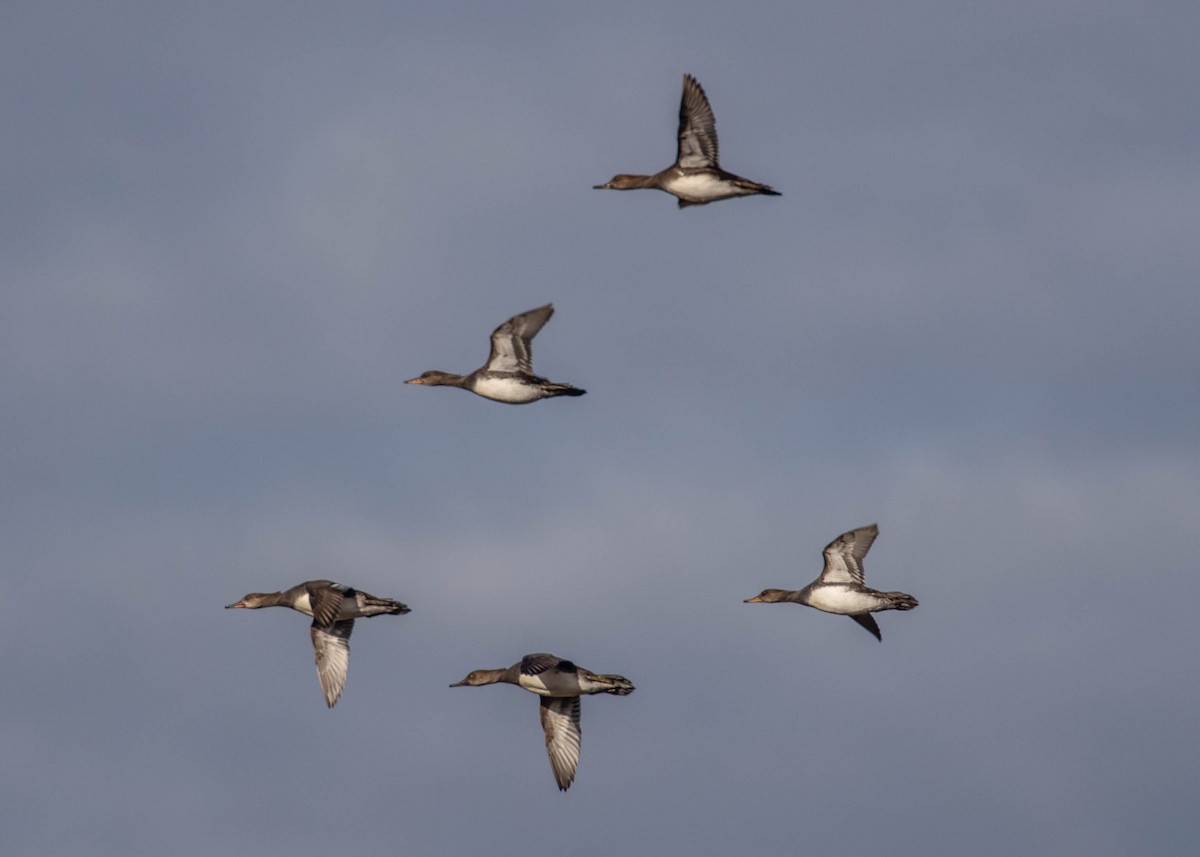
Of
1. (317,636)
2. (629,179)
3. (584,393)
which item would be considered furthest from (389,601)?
(629,179)

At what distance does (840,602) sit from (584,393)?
26.7 ft

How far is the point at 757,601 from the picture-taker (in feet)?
218

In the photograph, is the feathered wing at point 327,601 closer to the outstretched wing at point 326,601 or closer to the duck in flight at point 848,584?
the outstretched wing at point 326,601

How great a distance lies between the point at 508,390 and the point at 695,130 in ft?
24.9

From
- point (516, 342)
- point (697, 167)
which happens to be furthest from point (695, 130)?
point (516, 342)

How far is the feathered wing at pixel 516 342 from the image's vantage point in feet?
207

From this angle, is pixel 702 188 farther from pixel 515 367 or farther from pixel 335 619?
pixel 335 619

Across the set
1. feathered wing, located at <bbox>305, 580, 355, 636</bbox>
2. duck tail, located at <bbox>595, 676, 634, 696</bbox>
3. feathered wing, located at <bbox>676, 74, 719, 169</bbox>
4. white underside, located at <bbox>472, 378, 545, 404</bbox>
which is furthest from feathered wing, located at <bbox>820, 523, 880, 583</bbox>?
feathered wing, located at <bbox>305, 580, 355, 636</bbox>

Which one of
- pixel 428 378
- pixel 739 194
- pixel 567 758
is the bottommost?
pixel 567 758

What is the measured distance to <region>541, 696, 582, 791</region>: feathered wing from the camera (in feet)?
209

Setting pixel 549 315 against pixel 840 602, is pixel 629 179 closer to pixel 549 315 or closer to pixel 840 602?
pixel 549 315

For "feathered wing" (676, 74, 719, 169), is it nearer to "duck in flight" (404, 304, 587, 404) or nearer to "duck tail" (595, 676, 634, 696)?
"duck in flight" (404, 304, 587, 404)

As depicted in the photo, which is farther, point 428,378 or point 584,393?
point 428,378

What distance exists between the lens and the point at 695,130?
62.0m
